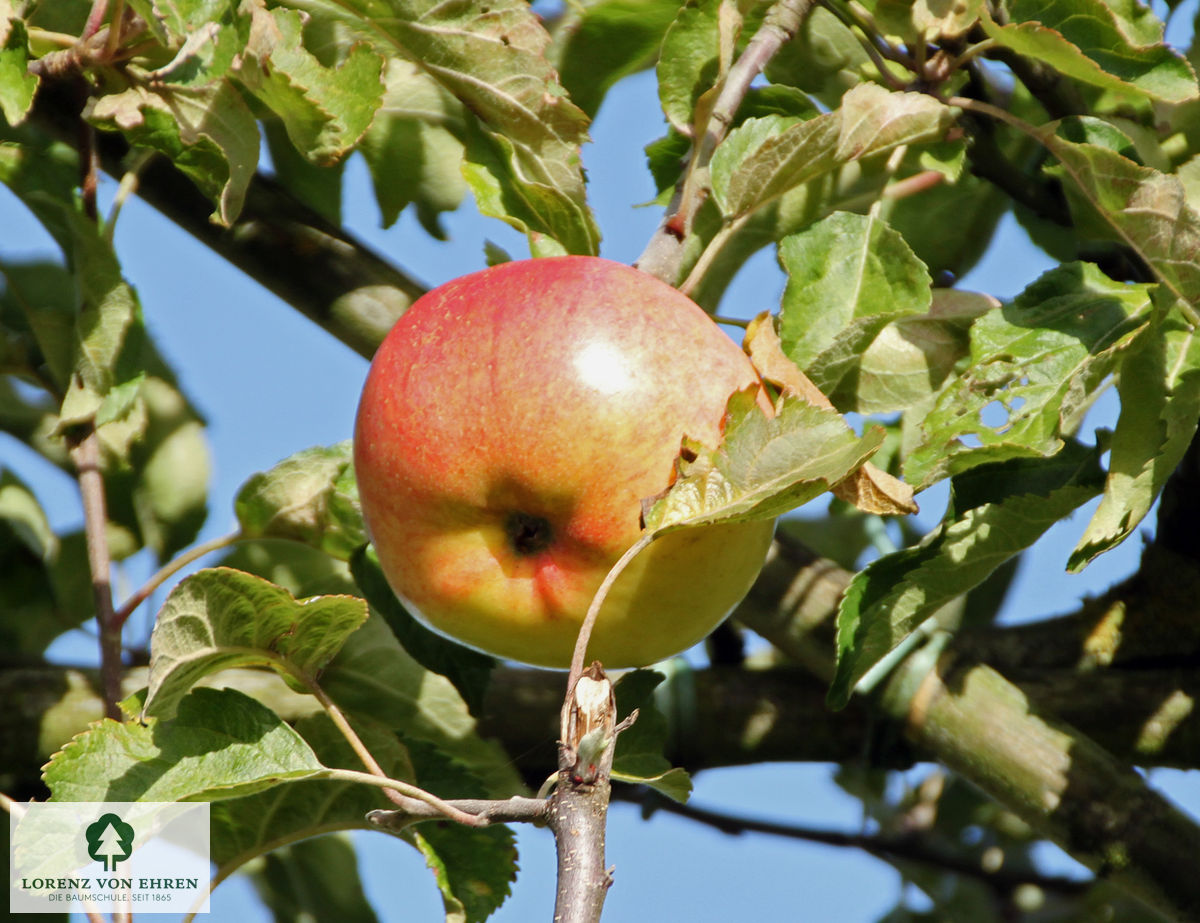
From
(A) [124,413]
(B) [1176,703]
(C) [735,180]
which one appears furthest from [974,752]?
(A) [124,413]

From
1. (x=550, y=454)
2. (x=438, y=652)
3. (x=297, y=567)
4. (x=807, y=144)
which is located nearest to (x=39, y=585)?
(x=297, y=567)

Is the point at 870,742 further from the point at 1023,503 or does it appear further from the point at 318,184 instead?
the point at 318,184

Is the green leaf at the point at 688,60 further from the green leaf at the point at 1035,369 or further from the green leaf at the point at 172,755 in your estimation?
the green leaf at the point at 172,755

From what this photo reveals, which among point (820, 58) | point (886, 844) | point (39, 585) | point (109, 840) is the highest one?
point (820, 58)

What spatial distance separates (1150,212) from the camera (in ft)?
2.82

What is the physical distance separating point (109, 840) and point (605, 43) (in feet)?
2.55

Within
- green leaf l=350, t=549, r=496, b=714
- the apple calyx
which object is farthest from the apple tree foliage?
the apple calyx

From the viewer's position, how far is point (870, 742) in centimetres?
118

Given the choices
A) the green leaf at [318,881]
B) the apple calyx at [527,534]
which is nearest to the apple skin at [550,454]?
the apple calyx at [527,534]

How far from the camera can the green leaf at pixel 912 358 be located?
969 millimetres

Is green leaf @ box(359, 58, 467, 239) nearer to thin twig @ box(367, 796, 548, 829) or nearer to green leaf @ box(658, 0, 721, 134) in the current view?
green leaf @ box(658, 0, 721, 134)

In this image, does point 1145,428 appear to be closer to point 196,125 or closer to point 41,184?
point 196,125

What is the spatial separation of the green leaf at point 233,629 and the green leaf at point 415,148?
515 mm

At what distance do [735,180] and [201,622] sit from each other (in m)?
0.46
